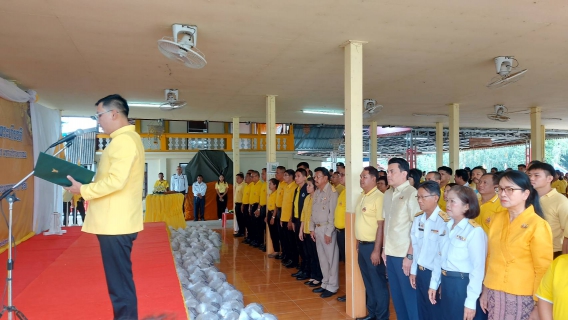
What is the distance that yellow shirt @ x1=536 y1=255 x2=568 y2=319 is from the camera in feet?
5.05

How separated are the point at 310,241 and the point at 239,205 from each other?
12.2ft

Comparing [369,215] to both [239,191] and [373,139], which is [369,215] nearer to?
[239,191]

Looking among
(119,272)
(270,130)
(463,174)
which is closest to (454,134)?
(463,174)

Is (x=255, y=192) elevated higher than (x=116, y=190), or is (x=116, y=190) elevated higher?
(x=116, y=190)

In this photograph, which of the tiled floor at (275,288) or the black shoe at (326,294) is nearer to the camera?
the tiled floor at (275,288)

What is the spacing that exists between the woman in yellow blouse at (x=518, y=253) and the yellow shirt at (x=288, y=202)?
3.86 meters

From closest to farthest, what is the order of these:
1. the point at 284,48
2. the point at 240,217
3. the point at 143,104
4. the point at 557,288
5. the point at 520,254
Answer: the point at 557,288 < the point at 520,254 < the point at 284,48 < the point at 143,104 < the point at 240,217

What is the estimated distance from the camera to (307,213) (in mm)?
5141

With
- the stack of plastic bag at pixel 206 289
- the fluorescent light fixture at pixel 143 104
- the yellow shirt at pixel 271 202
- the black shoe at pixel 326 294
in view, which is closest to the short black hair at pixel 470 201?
the stack of plastic bag at pixel 206 289

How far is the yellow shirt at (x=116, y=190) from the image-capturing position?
2174 millimetres

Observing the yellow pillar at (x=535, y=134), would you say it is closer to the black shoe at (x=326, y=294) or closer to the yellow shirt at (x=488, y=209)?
the yellow shirt at (x=488, y=209)

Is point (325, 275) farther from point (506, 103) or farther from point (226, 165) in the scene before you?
point (226, 165)

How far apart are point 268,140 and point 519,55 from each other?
161 inches

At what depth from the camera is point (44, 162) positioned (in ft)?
7.17
